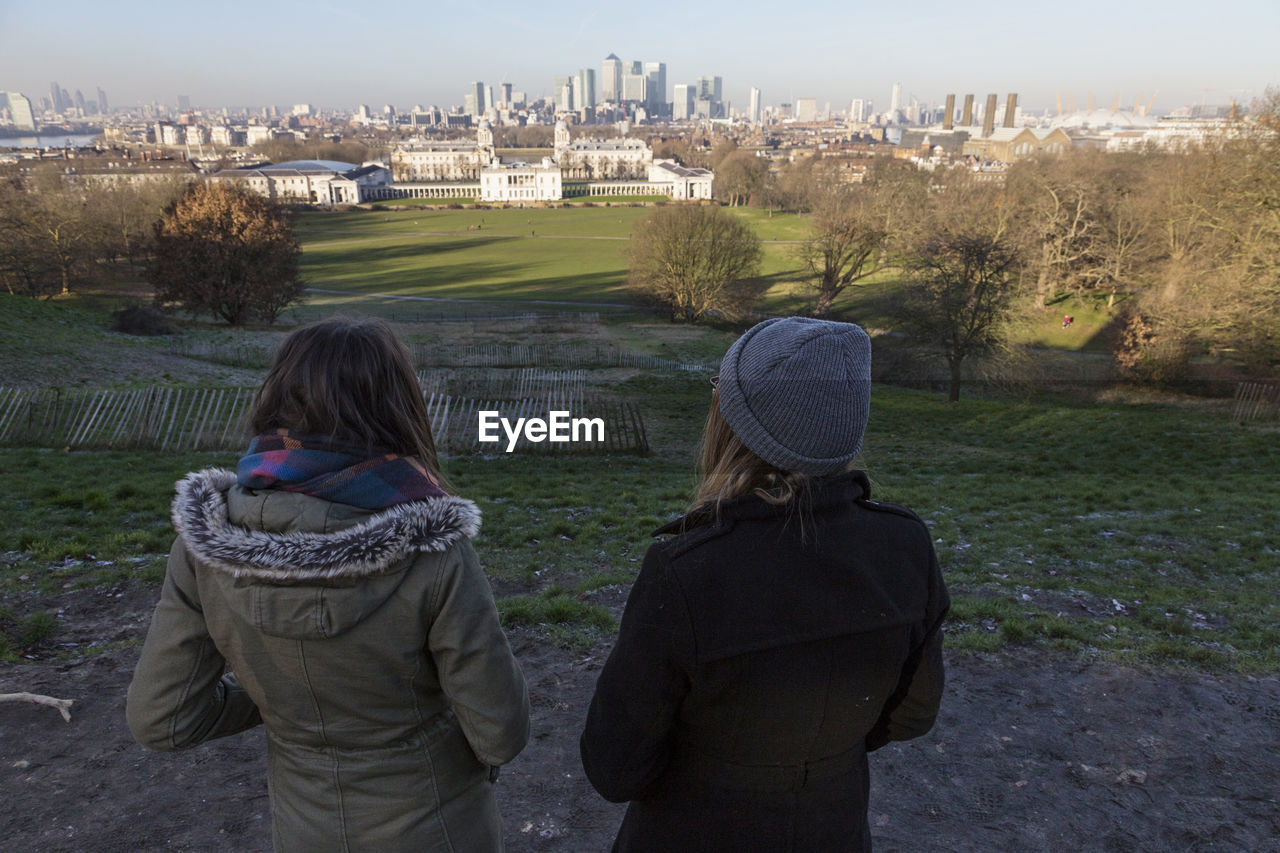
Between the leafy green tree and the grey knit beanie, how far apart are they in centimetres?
3737

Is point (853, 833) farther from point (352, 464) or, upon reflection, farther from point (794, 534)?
point (352, 464)

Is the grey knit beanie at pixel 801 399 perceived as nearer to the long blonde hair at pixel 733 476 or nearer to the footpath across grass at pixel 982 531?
the long blonde hair at pixel 733 476

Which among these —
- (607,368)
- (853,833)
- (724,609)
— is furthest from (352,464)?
(607,368)

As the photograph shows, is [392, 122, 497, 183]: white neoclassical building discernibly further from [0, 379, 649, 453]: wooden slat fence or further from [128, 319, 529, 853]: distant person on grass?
[128, 319, 529, 853]: distant person on grass

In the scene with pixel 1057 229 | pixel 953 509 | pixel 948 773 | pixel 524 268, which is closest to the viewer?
pixel 948 773

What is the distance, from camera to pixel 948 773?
410cm

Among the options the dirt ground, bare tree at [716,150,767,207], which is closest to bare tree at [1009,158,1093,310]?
the dirt ground

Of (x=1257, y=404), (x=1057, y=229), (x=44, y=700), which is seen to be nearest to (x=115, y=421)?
(x=44, y=700)

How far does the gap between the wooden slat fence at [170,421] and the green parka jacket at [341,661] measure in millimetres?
11669

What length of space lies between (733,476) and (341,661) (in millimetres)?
1077

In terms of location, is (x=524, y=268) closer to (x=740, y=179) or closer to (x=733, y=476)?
(x=740, y=179)

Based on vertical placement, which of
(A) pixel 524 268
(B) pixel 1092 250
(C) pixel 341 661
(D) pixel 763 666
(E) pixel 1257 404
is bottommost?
(A) pixel 524 268

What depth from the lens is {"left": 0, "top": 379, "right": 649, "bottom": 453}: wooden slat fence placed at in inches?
541

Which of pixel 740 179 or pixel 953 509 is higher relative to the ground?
pixel 740 179
